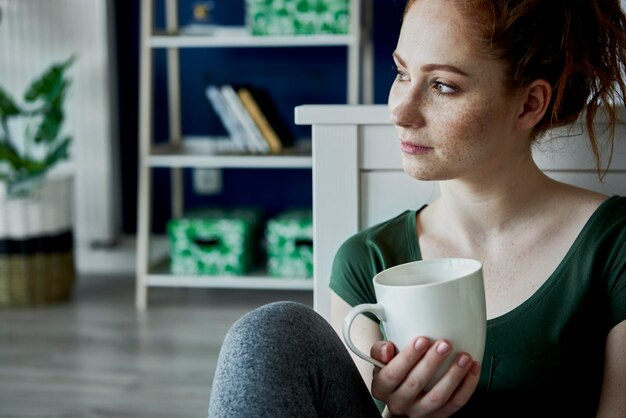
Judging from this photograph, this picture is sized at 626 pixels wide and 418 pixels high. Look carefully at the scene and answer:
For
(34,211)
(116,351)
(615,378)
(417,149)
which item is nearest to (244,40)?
(34,211)

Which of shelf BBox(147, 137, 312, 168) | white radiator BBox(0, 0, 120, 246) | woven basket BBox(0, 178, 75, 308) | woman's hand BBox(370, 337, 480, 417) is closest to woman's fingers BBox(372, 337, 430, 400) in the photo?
woman's hand BBox(370, 337, 480, 417)

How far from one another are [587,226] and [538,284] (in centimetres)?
9

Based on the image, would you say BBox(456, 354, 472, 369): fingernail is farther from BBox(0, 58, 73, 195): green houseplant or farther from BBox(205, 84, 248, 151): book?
BBox(0, 58, 73, 195): green houseplant

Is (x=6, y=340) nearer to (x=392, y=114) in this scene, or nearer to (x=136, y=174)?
(x=136, y=174)

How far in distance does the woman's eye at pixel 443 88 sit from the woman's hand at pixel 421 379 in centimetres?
29

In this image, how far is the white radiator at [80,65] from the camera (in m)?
3.37

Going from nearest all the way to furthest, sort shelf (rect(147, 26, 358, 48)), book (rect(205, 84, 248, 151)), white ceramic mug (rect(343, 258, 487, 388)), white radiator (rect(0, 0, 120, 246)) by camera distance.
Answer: white ceramic mug (rect(343, 258, 487, 388)), shelf (rect(147, 26, 358, 48)), book (rect(205, 84, 248, 151)), white radiator (rect(0, 0, 120, 246))

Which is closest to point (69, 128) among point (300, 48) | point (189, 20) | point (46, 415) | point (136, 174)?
point (136, 174)

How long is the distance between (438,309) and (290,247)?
7.11 feet

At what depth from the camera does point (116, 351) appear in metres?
2.59

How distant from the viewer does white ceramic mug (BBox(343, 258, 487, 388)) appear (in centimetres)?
82

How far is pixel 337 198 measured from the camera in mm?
1256

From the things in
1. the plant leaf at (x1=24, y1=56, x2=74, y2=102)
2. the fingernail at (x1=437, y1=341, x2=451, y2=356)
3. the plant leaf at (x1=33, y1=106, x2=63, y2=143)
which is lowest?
the fingernail at (x1=437, y1=341, x2=451, y2=356)

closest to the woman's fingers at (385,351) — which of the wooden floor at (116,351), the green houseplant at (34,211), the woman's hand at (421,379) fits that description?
the woman's hand at (421,379)
